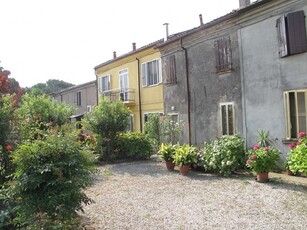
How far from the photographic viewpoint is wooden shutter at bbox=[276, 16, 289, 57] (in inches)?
389

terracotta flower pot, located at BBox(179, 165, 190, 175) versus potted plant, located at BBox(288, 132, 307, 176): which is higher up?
potted plant, located at BBox(288, 132, 307, 176)

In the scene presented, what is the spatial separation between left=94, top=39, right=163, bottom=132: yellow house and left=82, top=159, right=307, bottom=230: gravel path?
30.1 ft

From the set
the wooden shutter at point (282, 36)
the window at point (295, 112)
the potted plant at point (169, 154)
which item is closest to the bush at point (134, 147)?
the potted plant at point (169, 154)

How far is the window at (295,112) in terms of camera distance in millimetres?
9703

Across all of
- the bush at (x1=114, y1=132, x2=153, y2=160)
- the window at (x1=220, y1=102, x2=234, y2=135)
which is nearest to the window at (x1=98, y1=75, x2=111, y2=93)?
the bush at (x1=114, y1=132, x2=153, y2=160)

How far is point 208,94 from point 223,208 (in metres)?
7.61

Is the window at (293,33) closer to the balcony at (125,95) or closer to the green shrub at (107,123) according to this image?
the green shrub at (107,123)

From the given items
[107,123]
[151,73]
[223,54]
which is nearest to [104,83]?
[151,73]

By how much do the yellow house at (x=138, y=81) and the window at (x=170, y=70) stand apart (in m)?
1.73

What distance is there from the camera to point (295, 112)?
9953 millimetres

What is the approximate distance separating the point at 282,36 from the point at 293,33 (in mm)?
373

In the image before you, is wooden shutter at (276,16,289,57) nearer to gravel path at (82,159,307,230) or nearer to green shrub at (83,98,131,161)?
gravel path at (82,159,307,230)

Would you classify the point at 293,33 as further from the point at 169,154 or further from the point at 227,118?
the point at 169,154

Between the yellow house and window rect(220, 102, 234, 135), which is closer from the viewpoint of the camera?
window rect(220, 102, 234, 135)
